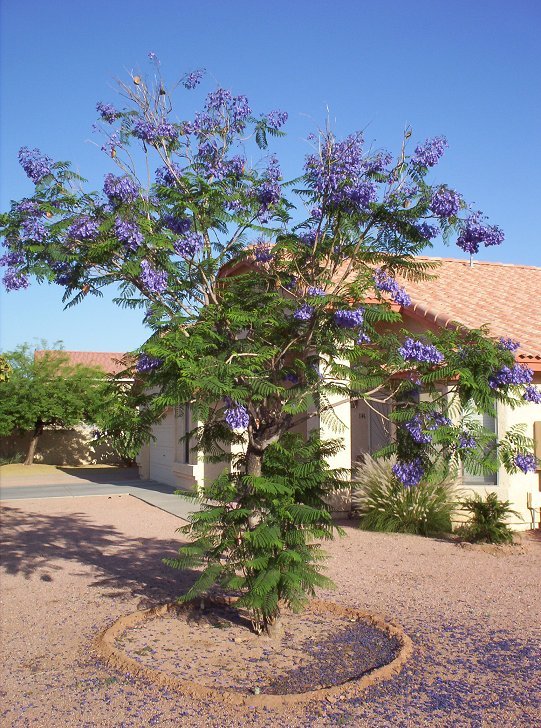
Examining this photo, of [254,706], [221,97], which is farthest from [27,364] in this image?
[254,706]

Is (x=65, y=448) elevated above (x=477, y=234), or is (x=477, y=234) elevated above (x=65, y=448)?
(x=477, y=234)

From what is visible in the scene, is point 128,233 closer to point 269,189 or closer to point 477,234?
point 269,189

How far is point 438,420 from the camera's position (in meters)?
6.26

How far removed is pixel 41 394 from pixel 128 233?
24.9 m

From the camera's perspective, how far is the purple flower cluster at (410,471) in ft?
21.0

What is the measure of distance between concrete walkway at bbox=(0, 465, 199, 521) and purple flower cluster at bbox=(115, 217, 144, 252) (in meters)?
9.44

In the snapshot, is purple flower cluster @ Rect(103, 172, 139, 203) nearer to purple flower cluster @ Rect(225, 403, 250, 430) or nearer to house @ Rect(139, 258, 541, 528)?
purple flower cluster @ Rect(225, 403, 250, 430)

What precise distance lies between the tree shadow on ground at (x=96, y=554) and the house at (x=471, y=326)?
60.8 inches

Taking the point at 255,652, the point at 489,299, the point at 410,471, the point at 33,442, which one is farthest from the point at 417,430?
the point at 33,442

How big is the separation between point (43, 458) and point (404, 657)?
98.7ft

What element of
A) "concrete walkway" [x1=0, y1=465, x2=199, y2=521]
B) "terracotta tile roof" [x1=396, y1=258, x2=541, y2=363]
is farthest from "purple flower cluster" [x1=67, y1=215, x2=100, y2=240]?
"concrete walkway" [x1=0, y1=465, x2=199, y2=521]

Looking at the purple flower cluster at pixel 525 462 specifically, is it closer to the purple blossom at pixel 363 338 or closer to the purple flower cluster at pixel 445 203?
the purple blossom at pixel 363 338

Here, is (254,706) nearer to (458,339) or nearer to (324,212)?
(458,339)

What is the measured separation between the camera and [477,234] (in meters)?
6.53
